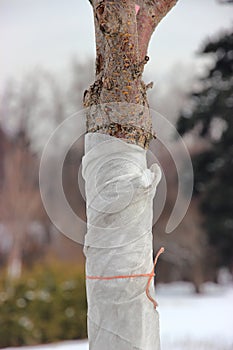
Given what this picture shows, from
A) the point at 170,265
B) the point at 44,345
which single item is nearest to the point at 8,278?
the point at 44,345

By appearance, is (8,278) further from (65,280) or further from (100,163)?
(100,163)

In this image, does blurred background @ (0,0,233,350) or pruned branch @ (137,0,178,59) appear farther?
blurred background @ (0,0,233,350)

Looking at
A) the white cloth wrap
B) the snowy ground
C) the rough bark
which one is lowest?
the snowy ground

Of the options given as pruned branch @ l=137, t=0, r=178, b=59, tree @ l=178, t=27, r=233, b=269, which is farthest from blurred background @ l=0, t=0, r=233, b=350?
pruned branch @ l=137, t=0, r=178, b=59

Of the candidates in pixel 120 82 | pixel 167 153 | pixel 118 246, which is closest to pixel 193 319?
pixel 167 153

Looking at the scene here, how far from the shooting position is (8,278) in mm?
3721

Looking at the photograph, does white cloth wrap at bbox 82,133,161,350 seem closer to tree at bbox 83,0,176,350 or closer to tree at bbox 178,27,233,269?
tree at bbox 83,0,176,350

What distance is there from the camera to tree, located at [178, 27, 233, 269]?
3.98 metres

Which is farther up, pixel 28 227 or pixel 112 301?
pixel 28 227

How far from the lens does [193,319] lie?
3.95m

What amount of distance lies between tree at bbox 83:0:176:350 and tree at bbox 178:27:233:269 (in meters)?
2.86

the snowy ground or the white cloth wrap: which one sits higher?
the white cloth wrap

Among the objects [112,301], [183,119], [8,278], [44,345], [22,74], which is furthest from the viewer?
[22,74]

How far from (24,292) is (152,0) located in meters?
2.60
